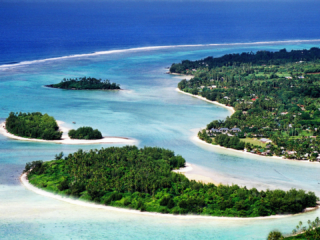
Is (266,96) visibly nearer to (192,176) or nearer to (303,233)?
(192,176)

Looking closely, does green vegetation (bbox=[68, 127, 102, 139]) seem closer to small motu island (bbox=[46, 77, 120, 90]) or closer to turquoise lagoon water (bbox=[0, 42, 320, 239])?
turquoise lagoon water (bbox=[0, 42, 320, 239])

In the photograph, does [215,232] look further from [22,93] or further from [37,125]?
[22,93]

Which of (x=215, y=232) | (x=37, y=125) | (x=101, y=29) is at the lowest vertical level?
(x=215, y=232)

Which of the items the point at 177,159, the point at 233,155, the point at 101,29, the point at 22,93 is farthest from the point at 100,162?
the point at 101,29

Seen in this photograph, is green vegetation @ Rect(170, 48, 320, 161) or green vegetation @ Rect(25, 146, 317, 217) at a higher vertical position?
green vegetation @ Rect(170, 48, 320, 161)

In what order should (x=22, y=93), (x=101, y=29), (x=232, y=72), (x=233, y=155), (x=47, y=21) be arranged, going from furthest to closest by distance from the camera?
(x=47, y=21) < (x=101, y=29) < (x=232, y=72) < (x=22, y=93) < (x=233, y=155)

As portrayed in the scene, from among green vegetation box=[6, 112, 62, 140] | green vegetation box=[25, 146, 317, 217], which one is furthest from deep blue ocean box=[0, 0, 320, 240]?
green vegetation box=[6, 112, 62, 140]

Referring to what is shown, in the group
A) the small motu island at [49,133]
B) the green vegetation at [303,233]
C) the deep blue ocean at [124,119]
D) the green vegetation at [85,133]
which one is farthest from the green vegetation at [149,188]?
the green vegetation at [85,133]
